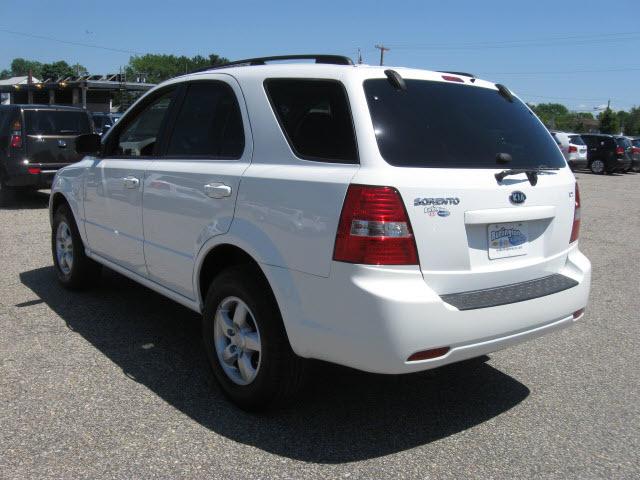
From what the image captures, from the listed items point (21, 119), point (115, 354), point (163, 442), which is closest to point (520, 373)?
point (163, 442)

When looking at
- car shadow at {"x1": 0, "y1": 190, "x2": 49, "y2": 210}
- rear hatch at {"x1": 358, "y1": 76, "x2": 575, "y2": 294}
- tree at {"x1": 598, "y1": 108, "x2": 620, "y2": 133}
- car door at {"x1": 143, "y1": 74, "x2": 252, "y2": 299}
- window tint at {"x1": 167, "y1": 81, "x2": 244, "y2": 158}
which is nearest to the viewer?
rear hatch at {"x1": 358, "y1": 76, "x2": 575, "y2": 294}

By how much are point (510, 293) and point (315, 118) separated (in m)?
1.33

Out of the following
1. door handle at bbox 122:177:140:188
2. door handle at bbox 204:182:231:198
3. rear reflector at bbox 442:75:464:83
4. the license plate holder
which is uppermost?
rear reflector at bbox 442:75:464:83

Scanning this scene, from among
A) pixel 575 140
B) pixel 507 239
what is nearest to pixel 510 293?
pixel 507 239

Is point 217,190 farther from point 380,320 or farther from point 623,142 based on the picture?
point 623,142

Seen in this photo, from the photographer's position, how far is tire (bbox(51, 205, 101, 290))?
548cm

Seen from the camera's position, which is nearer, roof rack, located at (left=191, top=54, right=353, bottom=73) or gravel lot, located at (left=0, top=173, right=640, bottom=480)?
gravel lot, located at (left=0, top=173, right=640, bottom=480)

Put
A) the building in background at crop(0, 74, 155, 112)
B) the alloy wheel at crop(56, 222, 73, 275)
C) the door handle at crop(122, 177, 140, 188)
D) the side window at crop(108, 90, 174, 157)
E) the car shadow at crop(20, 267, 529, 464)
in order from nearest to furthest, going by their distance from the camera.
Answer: the car shadow at crop(20, 267, 529, 464)
the door handle at crop(122, 177, 140, 188)
the side window at crop(108, 90, 174, 157)
the alloy wheel at crop(56, 222, 73, 275)
the building in background at crop(0, 74, 155, 112)

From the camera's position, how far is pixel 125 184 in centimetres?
444

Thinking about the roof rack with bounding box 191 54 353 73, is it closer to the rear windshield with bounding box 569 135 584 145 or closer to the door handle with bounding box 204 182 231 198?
the door handle with bounding box 204 182 231 198

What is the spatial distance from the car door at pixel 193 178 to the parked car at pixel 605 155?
2684cm

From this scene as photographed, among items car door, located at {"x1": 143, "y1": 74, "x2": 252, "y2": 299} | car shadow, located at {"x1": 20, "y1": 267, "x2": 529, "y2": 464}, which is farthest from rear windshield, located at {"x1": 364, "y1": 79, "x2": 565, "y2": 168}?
car shadow, located at {"x1": 20, "y1": 267, "x2": 529, "y2": 464}

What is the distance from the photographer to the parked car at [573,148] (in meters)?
26.3

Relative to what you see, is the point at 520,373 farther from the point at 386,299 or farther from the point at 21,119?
the point at 21,119
